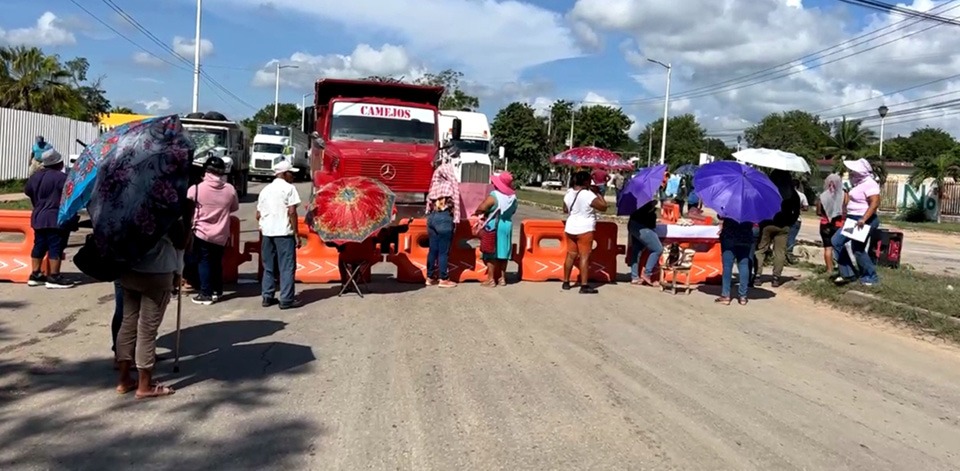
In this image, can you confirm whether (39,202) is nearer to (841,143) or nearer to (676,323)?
(676,323)

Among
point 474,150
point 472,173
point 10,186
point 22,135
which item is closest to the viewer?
point 472,173

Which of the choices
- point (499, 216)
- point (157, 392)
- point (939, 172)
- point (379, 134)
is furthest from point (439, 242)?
point (939, 172)

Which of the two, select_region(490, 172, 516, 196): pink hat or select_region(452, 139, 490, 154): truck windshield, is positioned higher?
select_region(452, 139, 490, 154): truck windshield

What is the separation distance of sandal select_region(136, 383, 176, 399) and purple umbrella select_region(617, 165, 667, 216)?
7009 mm

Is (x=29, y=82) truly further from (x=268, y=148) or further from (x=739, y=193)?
(x=739, y=193)

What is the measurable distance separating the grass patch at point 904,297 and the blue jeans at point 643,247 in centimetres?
228

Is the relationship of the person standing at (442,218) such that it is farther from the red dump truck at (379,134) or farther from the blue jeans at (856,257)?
the blue jeans at (856,257)

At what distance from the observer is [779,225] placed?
38.5ft

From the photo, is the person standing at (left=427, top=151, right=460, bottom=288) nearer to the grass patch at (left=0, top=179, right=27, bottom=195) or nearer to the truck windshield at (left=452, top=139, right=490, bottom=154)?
the truck windshield at (left=452, top=139, right=490, bottom=154)

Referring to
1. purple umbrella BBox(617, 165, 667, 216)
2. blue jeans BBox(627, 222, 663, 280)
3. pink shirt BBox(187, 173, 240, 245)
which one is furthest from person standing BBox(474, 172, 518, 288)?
pink shirt BBox(187, 173, 240, 245)

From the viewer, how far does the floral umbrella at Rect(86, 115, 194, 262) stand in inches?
204

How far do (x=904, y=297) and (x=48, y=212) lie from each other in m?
10.9

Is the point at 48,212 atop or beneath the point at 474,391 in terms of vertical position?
atop

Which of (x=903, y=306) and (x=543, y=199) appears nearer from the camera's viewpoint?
(x=903, y=306)
